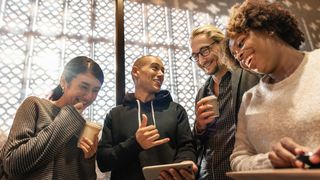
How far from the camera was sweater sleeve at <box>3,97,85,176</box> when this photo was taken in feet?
3.17

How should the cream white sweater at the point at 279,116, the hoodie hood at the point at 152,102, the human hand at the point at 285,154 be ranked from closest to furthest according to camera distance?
the human hand at the point at 285,154
the cream white sweater at the point at 279,116
the hoodie hood at the point at 152,102

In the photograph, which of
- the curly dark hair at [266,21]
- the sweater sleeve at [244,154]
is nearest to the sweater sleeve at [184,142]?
the sweater sleeve at [244,154]

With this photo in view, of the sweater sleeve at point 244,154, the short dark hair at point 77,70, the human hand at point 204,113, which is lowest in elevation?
the sweater sleeve at point 244,154

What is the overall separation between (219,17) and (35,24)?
4.44 ft

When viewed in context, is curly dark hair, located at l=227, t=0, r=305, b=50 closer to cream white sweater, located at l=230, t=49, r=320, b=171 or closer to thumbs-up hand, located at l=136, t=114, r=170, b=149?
cream white sweater, located at l=230, t=49, r=320, b=171

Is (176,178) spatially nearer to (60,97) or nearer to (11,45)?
(60,97)

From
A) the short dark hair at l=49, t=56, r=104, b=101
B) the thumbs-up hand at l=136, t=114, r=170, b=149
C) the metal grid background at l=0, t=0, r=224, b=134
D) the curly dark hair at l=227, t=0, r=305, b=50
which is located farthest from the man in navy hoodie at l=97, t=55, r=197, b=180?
the curly dark hair at l=227, t=0, r=305, b=50

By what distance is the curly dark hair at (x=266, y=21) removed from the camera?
902 millimetres

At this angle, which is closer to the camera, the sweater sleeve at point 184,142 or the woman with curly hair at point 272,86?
the woman with curly hair at point 272,86

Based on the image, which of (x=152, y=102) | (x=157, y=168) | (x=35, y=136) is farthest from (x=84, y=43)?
(x=157, y=168)

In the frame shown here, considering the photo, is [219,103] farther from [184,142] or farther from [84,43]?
[84,43]

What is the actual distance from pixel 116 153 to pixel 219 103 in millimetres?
513

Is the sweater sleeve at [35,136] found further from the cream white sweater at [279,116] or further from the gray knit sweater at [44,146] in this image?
the cream white sweater at [279,116]

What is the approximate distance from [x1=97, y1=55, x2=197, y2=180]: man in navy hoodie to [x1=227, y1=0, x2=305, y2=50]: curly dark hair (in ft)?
1.64
